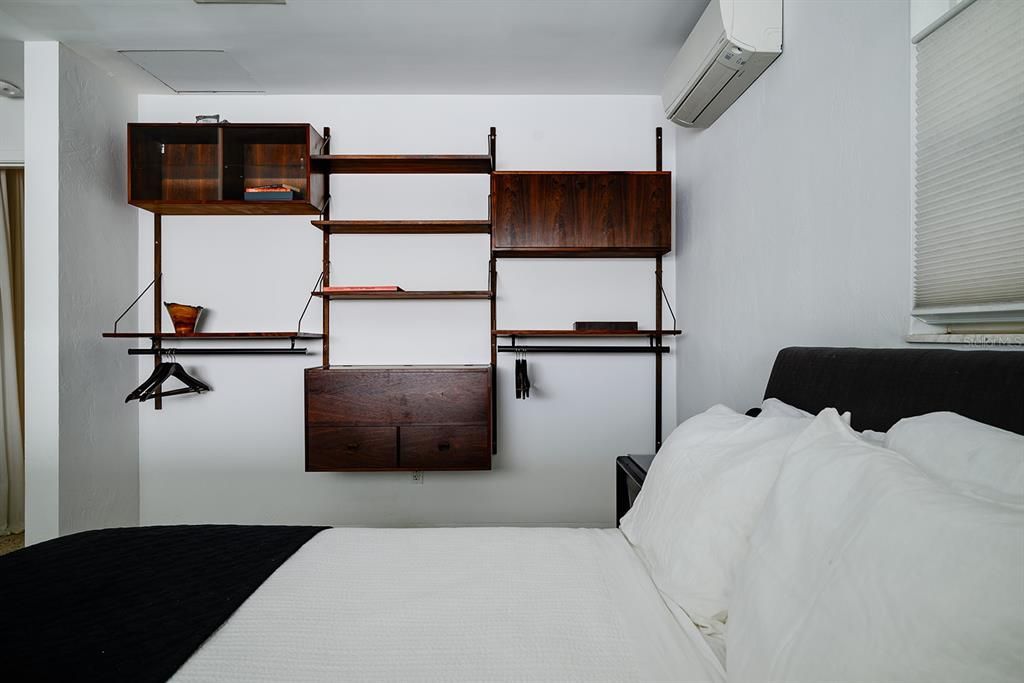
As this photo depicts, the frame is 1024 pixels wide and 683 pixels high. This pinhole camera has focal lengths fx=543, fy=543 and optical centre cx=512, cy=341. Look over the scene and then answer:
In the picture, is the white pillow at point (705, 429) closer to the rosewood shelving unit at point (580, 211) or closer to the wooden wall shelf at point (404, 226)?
the rosewood shelving unit at point (580, 211)

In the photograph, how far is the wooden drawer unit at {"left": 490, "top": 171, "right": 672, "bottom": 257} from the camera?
2.67 meters

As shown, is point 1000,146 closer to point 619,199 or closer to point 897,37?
point 897,37

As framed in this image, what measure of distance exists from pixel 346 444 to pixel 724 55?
7.36 ft

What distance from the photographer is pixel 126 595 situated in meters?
Result: 1.01

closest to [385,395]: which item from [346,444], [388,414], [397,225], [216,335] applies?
[388,414]

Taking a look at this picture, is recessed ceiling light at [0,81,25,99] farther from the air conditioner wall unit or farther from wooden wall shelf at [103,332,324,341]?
the air conditioner wall unit

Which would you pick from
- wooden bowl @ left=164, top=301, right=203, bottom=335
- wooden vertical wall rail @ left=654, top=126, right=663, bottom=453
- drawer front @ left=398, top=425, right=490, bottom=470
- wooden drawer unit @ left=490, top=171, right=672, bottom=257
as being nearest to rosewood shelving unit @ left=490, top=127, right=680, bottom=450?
wooden drawer unit @ left=490, top=171, right=672, bottom=257

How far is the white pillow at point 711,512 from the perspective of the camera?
90cm

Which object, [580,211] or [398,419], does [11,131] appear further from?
[580,211]

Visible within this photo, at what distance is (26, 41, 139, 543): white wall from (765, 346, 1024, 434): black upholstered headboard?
3032mm

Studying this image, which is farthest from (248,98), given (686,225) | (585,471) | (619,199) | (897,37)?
(897,37)

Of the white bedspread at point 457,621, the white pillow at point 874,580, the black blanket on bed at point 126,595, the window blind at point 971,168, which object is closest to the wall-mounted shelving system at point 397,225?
the black blanket on bed at point 126,595

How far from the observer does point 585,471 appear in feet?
10.00

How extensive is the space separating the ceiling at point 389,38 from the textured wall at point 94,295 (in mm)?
238
